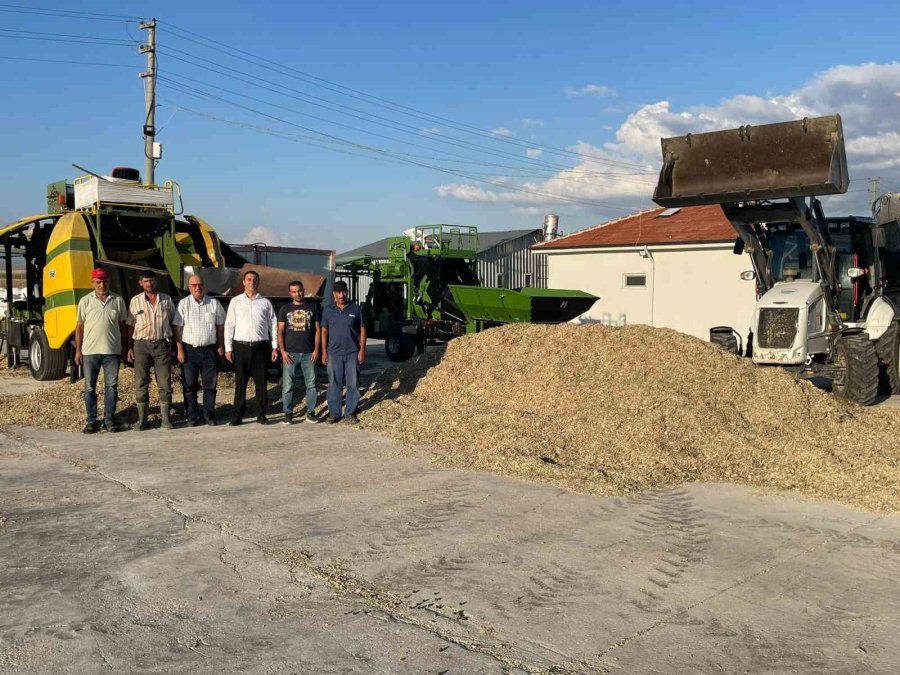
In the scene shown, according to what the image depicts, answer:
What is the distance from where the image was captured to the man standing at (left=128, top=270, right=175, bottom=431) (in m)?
8.58

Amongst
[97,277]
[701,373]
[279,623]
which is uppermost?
[97,277]

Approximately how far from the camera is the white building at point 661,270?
65.9 feet

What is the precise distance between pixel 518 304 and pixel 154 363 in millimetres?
8910

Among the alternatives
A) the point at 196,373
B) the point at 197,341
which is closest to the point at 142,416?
the point at 196,373

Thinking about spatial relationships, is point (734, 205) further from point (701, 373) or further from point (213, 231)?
point (213, 231)

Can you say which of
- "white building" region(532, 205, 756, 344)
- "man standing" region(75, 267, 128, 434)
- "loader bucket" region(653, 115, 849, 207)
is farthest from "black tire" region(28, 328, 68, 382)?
Result: "white building" region(532, 205, 756, 344)

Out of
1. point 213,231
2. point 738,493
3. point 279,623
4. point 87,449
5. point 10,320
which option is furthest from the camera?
point 10,320

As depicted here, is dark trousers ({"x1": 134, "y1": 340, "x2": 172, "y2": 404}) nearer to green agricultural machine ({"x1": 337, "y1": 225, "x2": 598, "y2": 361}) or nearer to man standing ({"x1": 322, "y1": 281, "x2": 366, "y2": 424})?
man standing ({"x1": 322, "y1": 281, "x2": 366, "y2": 424})

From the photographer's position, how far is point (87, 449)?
7664mm

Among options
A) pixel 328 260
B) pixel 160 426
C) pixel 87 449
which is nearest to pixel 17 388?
pixel 160 426

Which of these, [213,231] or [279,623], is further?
[213,231]

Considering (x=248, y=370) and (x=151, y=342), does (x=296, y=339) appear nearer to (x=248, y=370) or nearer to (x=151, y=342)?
(x=248, y=370)

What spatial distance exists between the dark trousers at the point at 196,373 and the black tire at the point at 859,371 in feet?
26.2

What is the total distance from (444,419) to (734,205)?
522 centimetres
